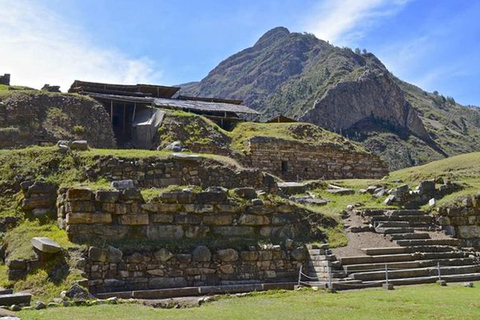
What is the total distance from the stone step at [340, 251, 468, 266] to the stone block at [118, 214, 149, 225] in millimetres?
5856

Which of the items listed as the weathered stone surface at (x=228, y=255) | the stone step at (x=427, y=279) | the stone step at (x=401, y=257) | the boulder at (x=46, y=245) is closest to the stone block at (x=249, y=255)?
the weathered stone surface at (x=228, y=255)

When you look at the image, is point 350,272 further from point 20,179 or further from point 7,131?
point 7,131

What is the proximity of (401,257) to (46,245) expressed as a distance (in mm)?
10557

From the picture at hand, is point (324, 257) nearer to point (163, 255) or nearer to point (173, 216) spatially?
point (173, 216)

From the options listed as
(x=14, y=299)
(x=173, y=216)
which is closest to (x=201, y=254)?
(x=173, y=216)

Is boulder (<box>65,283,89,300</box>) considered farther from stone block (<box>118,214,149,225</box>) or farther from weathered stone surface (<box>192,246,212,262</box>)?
weathered stone surface (<box>192,246,212,262</box>)

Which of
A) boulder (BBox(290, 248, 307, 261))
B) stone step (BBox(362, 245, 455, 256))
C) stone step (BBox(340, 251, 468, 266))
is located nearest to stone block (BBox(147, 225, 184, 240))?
boulder (BBox(290, 248, 307, 261))

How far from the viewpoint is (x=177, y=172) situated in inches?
727

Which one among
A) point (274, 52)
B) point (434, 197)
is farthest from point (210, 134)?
point (274, 52)

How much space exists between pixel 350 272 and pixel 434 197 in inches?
346

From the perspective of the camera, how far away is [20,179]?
15898mm

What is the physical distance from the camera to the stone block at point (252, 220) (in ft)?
51.6

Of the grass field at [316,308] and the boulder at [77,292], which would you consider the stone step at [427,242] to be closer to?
the grass field at [316,308]

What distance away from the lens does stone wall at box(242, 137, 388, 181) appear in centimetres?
3572
